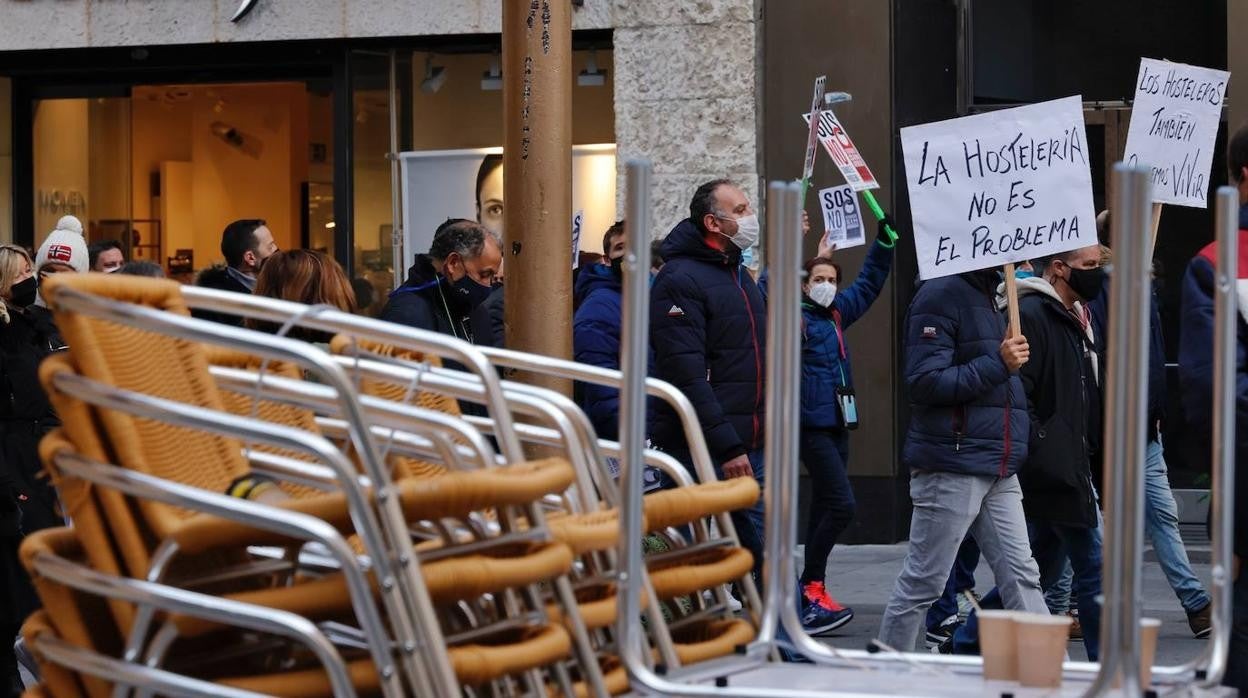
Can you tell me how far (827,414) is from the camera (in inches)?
372

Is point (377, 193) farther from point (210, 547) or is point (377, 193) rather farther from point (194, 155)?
point (210, 547)

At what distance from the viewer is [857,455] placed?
12.0 metres

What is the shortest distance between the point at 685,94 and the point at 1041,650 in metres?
8.53

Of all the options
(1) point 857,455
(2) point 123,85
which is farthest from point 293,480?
(2) point 123,85

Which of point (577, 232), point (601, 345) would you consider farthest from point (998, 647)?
point (577, 232)

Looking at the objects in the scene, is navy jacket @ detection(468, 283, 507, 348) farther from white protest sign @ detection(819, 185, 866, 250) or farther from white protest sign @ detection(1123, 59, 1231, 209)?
white protest sign @ detection(1123, 59, 1231, 209)

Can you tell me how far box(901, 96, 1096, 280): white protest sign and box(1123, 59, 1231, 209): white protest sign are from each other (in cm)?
102

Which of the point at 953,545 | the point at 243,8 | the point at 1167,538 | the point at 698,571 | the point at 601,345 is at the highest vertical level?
the point at 243,8

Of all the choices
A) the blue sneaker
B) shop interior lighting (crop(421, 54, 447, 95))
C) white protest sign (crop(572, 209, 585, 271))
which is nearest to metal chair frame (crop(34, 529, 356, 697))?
the blue sneaker

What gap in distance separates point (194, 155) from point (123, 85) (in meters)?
0.97

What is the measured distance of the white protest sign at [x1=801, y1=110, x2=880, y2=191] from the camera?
9.54 metres

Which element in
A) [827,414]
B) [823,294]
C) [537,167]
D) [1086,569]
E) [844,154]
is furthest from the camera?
[844,154]

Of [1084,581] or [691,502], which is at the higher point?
[691,502]

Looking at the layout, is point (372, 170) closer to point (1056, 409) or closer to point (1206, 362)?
point (1056, 409)
